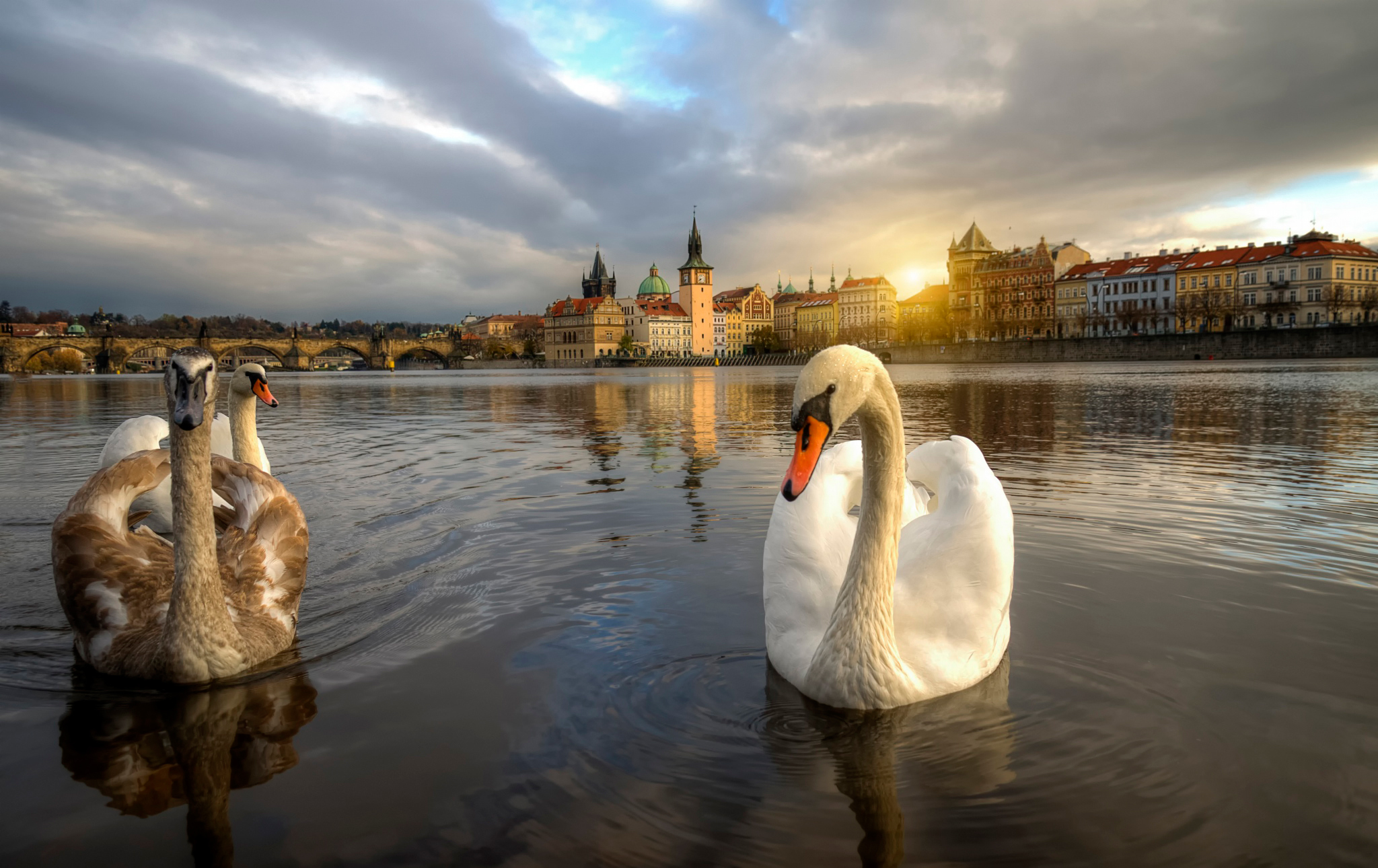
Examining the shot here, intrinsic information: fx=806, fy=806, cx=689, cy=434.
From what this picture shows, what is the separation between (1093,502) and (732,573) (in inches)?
155

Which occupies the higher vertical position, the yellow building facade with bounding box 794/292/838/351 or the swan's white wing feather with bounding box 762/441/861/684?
the yellow building facade with bounding box 794/292/838/351

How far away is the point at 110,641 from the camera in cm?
360

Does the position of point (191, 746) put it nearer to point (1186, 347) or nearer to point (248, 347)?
point (1186, 347)

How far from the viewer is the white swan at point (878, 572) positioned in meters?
2.85

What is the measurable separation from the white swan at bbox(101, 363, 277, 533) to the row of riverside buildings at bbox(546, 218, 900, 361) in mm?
130040

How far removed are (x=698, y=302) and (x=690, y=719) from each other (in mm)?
159312

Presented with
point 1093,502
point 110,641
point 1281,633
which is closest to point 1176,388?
point 1093,502

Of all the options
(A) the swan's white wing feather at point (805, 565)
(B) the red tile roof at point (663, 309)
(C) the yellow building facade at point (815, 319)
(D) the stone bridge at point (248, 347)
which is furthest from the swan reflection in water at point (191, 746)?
(B) the red tile roof at point (663, 309)

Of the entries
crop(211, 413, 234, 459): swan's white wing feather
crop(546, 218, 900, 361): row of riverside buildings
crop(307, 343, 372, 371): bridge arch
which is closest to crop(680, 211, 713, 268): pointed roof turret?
crop(546, 218, 900, 361): row of riverside buildings

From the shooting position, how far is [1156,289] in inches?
3969

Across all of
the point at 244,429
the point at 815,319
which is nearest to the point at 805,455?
the point at 244,429

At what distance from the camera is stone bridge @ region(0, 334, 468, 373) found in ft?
305

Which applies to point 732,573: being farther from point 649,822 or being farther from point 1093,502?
→ point 1093,502

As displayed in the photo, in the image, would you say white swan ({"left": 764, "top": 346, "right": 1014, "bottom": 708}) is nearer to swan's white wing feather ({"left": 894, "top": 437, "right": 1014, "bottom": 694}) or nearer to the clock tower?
swan's white wing feather ({"left": 894, "top": 437, "right": 1014, "bottom": 694})
